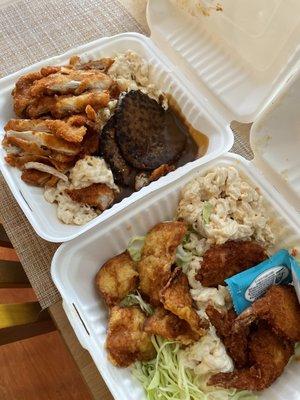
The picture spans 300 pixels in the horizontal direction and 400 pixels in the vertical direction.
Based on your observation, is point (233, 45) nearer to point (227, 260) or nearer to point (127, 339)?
point (227, 260)

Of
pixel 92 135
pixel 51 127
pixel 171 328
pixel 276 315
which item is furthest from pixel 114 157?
pixel 276 315

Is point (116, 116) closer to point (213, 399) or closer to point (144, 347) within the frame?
point (144, 347)

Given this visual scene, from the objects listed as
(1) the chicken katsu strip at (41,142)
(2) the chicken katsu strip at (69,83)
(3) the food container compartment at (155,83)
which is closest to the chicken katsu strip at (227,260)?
(3) the food container compartment at (155,83)

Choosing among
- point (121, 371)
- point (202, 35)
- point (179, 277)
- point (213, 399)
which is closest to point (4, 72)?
point (202, 35)

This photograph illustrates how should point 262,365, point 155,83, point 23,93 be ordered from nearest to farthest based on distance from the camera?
point 262,365
point 23,93
point 155,83

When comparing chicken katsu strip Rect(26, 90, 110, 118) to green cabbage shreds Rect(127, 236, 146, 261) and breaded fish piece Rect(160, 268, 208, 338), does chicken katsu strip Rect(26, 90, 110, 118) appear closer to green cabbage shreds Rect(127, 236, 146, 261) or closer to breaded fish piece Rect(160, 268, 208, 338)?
green cabbage shreds Rect(127, 236, 146, 261)

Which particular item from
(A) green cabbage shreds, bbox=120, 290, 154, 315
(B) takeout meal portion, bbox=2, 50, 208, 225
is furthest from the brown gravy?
(A) green cabbage shreds, bbox=120, 290, 154, 315

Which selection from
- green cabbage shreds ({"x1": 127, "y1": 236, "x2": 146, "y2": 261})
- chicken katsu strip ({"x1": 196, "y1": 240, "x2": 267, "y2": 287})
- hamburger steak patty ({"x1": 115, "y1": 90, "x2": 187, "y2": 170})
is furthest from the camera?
hamburger steak patty ({"x1": 115, "y1": 90, "x2": 187, "y2": 170})

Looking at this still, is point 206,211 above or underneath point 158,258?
above
